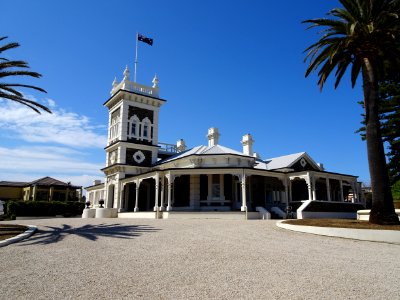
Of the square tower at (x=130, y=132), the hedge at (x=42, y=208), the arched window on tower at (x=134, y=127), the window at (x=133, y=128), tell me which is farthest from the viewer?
the window at (x=133, y=128)

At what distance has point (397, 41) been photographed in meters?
16.9

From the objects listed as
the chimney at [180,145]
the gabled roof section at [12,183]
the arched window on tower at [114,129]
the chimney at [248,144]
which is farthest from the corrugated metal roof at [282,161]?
the gabled roof section at [12,183]

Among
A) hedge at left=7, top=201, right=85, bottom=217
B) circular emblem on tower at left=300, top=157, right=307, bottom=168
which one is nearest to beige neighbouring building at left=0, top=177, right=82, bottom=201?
hedge at left=7, top=201, right=85, bottom=217

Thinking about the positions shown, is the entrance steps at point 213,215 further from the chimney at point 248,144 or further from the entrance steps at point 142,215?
the chimney at point 248,144

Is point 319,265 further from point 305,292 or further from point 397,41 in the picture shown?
point 397,41

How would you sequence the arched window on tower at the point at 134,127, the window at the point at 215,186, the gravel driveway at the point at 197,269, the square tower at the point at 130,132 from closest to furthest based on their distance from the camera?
the gravel driveway at the point at 197,269, the window at the point at 215,186, the square tower at the point at 130,132, the arched window on tower at the point at 134,127

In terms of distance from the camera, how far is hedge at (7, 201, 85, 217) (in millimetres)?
29359

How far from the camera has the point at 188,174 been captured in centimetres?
2756

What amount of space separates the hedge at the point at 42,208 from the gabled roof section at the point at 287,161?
22023mm

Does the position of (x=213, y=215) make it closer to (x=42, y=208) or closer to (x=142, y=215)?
(x=142, y=215)

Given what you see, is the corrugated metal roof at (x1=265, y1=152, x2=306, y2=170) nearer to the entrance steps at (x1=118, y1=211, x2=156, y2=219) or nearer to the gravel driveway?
the entrance steps at (x1=118, y1=211, x2=156, y2=219)

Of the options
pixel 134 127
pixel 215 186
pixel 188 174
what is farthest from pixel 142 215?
pixel 134 127

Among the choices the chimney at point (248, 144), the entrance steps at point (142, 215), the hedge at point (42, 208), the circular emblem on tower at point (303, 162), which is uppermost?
the chimney at point (248, 144)

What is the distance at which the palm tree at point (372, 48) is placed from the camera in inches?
601
